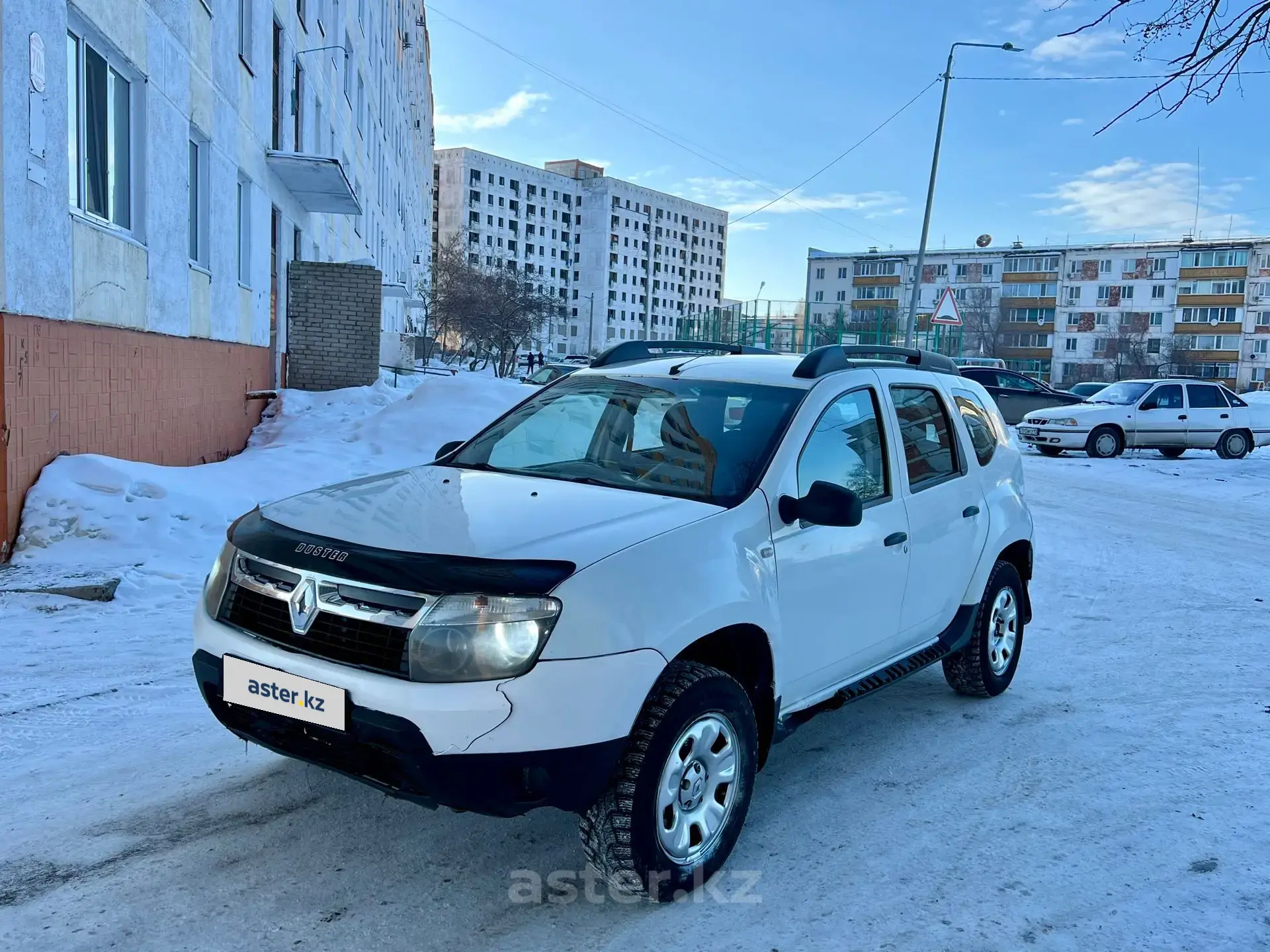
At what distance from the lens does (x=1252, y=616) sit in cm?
708

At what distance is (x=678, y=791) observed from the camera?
9.87 ft

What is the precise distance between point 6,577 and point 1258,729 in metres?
7.29

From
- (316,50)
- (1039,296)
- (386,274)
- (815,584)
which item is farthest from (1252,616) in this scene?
(1039,296)

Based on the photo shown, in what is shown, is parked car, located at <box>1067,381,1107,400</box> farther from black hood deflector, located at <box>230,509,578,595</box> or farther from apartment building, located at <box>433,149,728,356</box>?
apartment building, located at <box>433,149,728,356</box>

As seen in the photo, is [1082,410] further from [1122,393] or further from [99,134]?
[99,134]

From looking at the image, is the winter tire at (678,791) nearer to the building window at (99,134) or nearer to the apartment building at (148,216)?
the apartment building at (148,216)

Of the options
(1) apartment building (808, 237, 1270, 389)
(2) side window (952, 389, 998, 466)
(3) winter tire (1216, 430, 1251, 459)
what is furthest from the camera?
(1) apartment building (808, 237, 1270, 389)

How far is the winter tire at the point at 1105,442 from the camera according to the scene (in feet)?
64.7

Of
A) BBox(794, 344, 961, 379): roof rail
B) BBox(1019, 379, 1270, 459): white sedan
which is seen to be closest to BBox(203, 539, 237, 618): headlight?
BBox(794, 344, 961, 379): roof rail

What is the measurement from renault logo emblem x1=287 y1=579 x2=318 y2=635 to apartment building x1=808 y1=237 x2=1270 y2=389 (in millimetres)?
77526

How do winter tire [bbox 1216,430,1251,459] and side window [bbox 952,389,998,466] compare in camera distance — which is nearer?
side window [bbox 952,389,998,466]

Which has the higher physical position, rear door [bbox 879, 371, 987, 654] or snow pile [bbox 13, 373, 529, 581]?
rear door [bbox 879, 371, 987, 654]

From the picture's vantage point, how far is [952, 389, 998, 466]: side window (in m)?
5.08

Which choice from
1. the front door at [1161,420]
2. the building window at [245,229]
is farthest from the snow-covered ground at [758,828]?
the front door at [1161,420]
